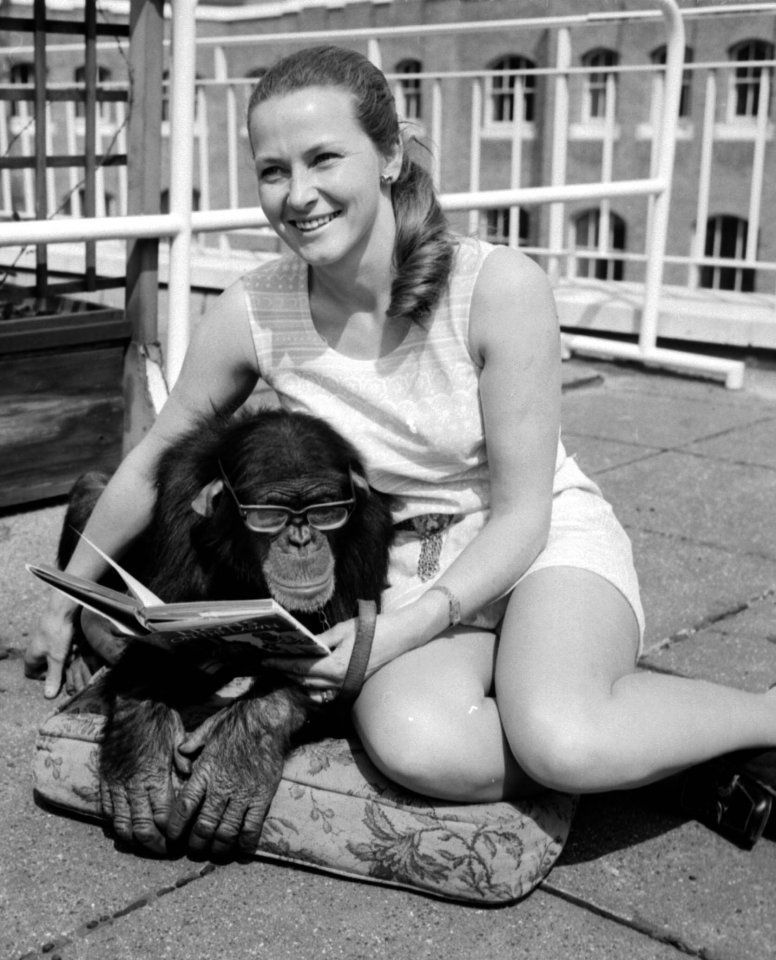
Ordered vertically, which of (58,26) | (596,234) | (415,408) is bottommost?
(596,234)

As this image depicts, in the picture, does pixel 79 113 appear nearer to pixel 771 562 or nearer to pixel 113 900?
pixel 771 562

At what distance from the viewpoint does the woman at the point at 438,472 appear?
2.20 m

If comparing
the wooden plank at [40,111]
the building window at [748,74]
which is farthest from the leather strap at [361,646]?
the building window at [748,74]

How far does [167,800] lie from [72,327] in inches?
84.7

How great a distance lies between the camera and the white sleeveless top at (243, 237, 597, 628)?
2.51 m

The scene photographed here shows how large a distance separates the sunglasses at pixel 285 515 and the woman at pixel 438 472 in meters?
0.20

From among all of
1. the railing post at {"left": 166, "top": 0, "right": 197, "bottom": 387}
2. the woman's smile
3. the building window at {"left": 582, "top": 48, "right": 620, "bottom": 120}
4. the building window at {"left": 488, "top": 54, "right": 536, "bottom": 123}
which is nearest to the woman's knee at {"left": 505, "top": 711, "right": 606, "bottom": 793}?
the woman's smile

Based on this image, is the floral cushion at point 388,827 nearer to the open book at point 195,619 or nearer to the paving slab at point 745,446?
the open book at point 195,619

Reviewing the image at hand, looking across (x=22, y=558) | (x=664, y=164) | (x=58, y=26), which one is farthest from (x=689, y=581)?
(x=664, y=164)

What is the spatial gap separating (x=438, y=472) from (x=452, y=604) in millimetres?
351

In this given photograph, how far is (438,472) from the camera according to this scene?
8.43 ft

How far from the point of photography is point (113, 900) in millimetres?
2088

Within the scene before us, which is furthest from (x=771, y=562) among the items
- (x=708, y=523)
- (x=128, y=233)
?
(x=128, y=233)

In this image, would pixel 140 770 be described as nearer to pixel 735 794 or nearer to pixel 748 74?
pixel 735 794
